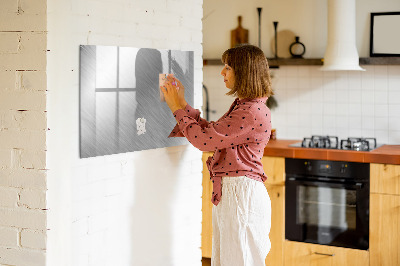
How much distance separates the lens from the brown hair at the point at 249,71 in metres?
2.73

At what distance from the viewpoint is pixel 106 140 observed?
8.45ft

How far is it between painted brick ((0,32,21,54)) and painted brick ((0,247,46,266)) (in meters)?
0.77

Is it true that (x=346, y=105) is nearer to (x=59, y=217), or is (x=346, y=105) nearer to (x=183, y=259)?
(x=183, y=259)

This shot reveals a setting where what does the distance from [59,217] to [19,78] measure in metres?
0.56

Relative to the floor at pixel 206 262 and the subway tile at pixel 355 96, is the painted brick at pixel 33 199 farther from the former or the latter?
the subway tile at pixel 355 96

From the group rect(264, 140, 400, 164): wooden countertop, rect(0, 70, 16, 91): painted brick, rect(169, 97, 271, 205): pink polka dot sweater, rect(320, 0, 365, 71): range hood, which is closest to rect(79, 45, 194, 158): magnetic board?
rect(169, 97, 271, 205): pink polka dot sweater

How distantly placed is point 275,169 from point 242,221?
69.1 inches

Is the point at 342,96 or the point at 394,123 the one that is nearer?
the point at 394,123

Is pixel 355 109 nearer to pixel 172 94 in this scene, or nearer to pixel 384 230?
pixel 384 230

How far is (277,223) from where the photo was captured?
14.8 ft

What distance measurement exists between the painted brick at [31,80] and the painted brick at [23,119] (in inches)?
3.7

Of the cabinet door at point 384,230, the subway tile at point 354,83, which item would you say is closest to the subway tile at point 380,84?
the subway tile at point 354,83

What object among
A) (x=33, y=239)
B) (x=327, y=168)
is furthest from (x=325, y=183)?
(x=33, y=239)

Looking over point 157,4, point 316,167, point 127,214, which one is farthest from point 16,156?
point 316,167
